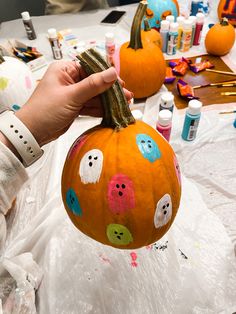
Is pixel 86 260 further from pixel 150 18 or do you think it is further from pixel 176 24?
pixel 150 18

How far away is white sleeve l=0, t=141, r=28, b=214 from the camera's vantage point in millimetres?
533

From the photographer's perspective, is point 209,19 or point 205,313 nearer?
point 205,313

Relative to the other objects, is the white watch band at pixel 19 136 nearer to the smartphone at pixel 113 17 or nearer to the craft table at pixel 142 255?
the craft table at pixel 142 255

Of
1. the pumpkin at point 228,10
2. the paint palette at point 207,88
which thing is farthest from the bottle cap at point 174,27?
the pumpkin at point 228,10

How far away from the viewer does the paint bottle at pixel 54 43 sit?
1.48 meters

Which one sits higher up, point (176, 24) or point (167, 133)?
point (176, 24)

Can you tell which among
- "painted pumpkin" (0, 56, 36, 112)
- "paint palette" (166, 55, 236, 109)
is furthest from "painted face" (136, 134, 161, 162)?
"paint palette" (166, 55, 236, 109)

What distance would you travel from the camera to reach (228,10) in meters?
1.73

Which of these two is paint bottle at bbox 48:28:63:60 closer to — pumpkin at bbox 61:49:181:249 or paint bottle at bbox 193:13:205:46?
paint bottle at bbox 193:13:205:46

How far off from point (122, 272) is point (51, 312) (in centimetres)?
20

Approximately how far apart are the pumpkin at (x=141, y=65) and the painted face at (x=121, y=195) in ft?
2.57

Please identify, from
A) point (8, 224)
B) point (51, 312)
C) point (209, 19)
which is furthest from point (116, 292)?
point (209, 19)

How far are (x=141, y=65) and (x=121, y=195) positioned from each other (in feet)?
2.62

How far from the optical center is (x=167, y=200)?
57 cm
